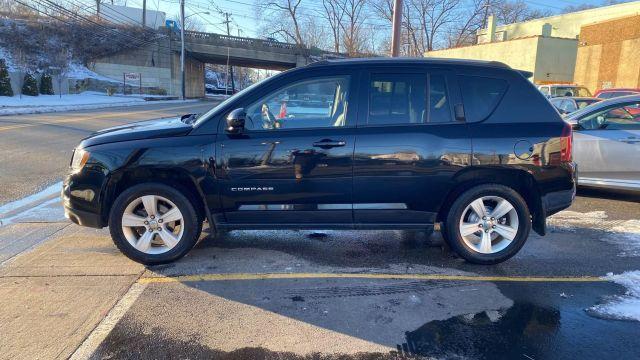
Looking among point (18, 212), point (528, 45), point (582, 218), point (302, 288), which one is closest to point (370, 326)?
point (302, 288)

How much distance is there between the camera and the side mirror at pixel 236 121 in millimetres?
3889

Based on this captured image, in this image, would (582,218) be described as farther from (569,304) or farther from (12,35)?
(12,35)

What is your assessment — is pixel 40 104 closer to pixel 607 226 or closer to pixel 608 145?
pixel 608 145

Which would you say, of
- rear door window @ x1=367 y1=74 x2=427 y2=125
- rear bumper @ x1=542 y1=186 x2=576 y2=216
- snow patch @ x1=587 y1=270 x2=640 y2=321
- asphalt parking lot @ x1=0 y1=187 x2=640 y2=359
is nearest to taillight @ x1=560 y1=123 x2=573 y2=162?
rear bumper @ x1=542 y1=186 x2=576 y2=216

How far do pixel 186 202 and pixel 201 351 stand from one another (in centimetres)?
158

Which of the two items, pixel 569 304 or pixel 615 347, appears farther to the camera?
pixel 569 304

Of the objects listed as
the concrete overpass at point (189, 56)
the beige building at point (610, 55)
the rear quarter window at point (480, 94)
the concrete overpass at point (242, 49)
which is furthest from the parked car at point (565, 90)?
the concrete overpass at point (242, 49)

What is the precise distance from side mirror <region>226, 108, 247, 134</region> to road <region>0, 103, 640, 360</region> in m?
1.32

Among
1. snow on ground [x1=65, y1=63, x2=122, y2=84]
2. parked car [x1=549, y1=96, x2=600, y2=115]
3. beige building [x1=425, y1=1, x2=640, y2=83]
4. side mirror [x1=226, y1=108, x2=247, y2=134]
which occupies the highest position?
beige building [x1=425, y1=1, x2=640, y2=83]

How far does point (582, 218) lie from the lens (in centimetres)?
582

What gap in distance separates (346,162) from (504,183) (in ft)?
5.18

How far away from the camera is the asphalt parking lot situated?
9.66ft

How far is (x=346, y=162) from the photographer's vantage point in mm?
4012

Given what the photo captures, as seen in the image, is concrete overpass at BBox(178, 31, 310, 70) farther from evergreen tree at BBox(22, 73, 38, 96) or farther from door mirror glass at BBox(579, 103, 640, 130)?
door mirror glass at BBox(579, 103, 640, 130)
